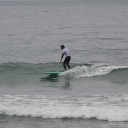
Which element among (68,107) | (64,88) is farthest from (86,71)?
(68,107)

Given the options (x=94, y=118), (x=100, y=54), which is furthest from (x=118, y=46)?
(x=94, y=118)

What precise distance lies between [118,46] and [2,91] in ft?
70.6

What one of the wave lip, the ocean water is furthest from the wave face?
the wave lip

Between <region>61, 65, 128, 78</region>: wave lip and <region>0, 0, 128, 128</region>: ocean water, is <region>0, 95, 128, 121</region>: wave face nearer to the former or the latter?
<region>0, 0, 128, 128</region>: ocean water

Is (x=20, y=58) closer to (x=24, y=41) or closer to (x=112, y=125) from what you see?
(x=24, y=41)

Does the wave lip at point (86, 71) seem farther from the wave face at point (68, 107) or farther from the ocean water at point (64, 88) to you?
the wave face at point (68, 107)

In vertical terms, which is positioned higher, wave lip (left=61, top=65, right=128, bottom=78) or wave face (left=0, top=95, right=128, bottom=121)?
wave lip (left=61, top=65, right=128, bottom=78)

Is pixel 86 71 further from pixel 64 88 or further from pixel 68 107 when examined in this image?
pixel 68 107

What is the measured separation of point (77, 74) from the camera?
92.4 ft

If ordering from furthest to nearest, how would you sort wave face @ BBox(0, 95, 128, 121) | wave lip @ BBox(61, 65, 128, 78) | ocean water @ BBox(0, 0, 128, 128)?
1. wave lip @ BBox(61, 65, 128, 78)
2. wave face @ BBox(0, 95, 128, 121)
3. ocean water @ BBox(0, 0, 128, 128)

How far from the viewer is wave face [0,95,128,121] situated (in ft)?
61.4

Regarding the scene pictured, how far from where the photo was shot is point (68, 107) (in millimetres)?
19656

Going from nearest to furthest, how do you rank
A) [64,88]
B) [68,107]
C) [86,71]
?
[68,107]
[64,88]
[86,71]

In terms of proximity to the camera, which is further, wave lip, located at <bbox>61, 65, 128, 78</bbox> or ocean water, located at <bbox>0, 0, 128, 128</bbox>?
wave lip, located at <bbox>61, 65, 128, 78</bbox>
